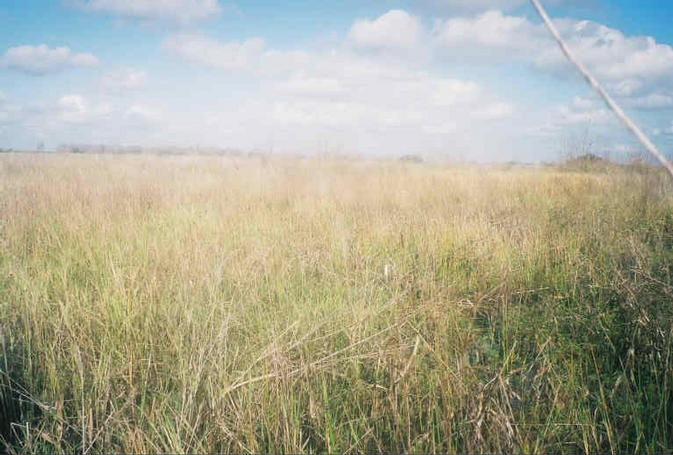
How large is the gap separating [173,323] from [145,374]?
0.38 m

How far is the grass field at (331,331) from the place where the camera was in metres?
1.53

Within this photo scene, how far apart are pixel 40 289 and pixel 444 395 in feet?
9.78

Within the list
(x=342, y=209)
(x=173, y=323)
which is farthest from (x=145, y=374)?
(x=342, y=209)

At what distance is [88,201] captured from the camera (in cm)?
676

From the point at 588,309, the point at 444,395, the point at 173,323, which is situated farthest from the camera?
the point at 588,309

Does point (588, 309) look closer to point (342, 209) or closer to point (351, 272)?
point (351, 272)

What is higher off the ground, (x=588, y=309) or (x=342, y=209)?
(x=342, y=209)

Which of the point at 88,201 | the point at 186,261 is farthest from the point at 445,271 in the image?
the point at 88,201

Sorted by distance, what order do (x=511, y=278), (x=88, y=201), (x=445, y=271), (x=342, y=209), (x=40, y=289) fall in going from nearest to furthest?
(x=40, y=289)
(x=511, y=278)
(x=445, y=271)
(x=342, y=209)
(x=88, y=201)

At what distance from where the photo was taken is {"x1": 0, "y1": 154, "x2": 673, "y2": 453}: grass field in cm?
153

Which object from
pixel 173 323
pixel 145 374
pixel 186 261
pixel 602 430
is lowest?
pixel 602 430

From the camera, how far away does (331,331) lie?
2285 mm

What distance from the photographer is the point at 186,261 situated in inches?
116

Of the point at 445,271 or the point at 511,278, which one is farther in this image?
the point at 445,271
